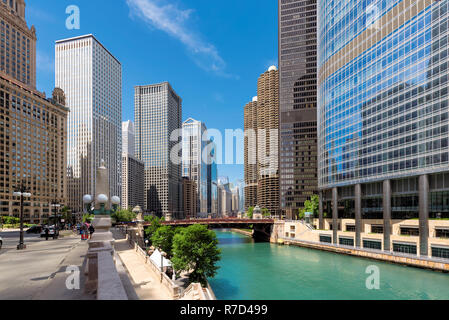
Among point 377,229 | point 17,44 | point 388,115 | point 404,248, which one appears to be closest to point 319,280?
point 404,248

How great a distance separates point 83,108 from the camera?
18025cm

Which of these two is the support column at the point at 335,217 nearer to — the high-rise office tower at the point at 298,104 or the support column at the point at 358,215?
the support column at the point at 358,215

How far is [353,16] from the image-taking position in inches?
2776

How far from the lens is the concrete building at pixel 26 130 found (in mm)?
112812

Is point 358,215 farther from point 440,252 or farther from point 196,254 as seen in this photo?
point 196,254

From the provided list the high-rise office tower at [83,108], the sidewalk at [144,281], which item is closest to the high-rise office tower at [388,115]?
the sidewalk at [144,281]

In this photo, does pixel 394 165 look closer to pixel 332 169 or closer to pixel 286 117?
pixel 332 169

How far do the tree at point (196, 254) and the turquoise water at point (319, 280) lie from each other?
11.5 ft

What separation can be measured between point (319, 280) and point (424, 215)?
25280mm

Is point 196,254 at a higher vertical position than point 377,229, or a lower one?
higher

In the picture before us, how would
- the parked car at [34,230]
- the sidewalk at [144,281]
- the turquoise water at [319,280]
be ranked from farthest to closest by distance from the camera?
1. the parked car at [34,230]
2. the turquoise water at [319,280]
3. the sidewalk at [144,281]

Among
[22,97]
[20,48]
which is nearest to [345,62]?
[22,97]

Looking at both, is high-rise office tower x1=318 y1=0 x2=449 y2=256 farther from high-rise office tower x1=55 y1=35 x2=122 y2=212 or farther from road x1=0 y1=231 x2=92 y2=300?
high-rise office tower x1=55 y1=35 x2=122 y2=212
